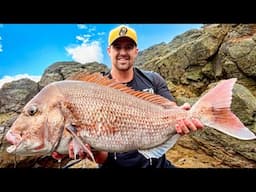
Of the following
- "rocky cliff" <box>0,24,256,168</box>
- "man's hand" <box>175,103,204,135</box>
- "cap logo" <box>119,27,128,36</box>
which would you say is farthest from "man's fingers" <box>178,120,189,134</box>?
"rocky cliff" <box>0,24,256,168</box>

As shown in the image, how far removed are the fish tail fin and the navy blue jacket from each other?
452 mm

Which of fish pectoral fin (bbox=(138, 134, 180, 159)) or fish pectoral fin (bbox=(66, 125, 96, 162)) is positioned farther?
fish pectoral fin (bbox=(138, 134, 180, 159))

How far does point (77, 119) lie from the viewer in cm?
143

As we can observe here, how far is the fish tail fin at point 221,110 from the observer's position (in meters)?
1.48

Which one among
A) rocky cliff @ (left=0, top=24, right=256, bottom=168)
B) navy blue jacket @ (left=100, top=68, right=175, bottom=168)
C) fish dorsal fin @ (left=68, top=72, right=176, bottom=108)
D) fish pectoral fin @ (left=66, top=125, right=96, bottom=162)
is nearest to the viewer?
fish pectoral fin @ (left=66, top=125, right=96, bottom=162)

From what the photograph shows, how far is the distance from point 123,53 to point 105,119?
601 millimetres

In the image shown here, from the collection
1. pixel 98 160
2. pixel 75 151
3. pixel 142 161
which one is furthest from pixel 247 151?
pixel 75 151

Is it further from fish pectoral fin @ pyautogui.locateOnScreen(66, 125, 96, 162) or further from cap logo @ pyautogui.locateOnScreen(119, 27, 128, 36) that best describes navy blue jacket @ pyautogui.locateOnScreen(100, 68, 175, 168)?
fish pectoral fin @ pyautogui.locateOnScreen(66, 125, 96, 162)

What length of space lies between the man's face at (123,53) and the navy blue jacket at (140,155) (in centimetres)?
8

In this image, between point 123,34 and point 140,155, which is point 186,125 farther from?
point 123,34

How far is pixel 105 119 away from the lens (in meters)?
1.47

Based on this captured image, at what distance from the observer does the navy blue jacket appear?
1933 millimetres

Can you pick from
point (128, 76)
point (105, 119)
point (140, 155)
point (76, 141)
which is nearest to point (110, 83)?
point (105, 119)
